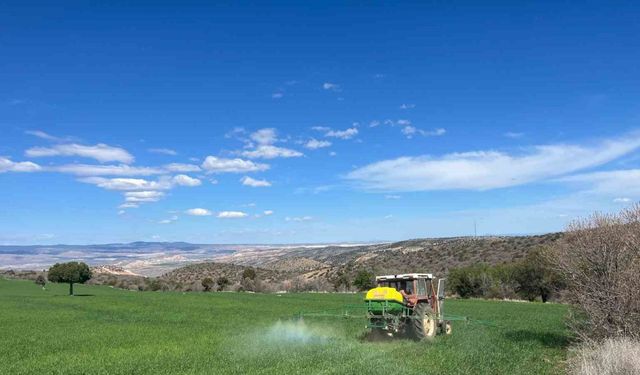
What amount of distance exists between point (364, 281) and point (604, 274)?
55.9 m

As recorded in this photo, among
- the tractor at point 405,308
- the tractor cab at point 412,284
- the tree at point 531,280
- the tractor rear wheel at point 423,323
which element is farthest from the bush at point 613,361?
the tree at point 531,280

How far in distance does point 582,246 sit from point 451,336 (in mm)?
6248

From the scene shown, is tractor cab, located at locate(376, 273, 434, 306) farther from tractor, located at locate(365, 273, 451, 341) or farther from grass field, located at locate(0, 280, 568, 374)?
grass field, located at locate(0, 280, 568, 374)

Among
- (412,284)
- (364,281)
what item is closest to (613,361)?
(412,284)

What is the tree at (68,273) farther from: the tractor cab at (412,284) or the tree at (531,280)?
the tractor cab at (412,284)

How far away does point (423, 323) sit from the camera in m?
18.9

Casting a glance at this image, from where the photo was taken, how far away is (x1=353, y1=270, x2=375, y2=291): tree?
231 ft

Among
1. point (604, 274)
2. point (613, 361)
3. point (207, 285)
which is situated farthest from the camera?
point (207, 285)

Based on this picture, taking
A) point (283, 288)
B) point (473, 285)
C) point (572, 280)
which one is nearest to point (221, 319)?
point (572, 280)

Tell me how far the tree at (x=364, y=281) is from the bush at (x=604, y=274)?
2129 inches

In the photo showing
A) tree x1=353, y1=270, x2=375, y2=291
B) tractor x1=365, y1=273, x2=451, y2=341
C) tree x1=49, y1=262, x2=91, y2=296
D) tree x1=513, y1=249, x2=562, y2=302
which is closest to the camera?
tractor x1=365, y1=273, x2=451, y2=341

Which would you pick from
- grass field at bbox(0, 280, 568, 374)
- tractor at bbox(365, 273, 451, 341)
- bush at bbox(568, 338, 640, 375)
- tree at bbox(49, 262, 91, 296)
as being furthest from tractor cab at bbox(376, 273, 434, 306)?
tree at bbox(49, 262, 91, 296)

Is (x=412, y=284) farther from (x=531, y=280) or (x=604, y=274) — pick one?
(x=531, y=280)

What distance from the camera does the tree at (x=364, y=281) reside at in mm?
70438
